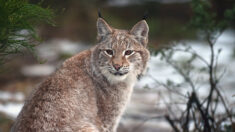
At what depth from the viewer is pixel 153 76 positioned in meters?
10.3

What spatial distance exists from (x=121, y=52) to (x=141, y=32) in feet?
1.33

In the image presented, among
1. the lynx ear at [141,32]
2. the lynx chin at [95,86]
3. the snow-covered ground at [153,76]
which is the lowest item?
the snow-covered ground at [153,76]

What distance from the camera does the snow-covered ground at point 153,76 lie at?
7.91m

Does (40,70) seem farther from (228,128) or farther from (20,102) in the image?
(228,128)

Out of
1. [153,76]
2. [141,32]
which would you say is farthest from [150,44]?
[141,32]

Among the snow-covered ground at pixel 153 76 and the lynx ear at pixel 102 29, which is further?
the snow-covered ground at pixel 153 76

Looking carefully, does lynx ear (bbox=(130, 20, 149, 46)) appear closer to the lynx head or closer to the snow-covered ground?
the lynx head

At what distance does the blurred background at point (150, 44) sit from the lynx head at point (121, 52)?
1933 millimetres

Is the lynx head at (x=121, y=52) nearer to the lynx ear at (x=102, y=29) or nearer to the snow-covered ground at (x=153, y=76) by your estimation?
the lynx ear at (x=102, y=29)

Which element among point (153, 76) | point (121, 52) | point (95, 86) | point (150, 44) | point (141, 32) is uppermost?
point (141, 32)

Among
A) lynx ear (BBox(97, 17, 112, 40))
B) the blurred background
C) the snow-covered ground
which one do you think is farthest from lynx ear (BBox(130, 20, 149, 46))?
the blurred background

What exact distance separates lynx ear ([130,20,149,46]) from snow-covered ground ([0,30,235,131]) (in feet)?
1.86

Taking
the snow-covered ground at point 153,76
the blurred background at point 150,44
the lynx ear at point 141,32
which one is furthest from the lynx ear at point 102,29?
the blurred background at point 150,44

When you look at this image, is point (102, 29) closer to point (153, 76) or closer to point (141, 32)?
point (141, 32)
